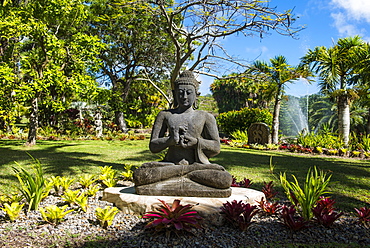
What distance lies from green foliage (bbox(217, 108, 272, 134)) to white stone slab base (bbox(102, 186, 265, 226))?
15.7 m

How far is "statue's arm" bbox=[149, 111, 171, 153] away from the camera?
442cm

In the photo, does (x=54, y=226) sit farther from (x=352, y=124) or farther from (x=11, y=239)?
(x=352, y=124)

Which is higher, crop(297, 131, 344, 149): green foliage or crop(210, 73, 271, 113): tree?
crop(210, 73, 271, 113): tree

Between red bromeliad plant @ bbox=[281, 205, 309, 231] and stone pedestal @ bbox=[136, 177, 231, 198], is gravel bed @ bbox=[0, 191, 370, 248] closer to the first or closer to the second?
red bromeliad plant @ bbox=[281, 205, 309, 231]

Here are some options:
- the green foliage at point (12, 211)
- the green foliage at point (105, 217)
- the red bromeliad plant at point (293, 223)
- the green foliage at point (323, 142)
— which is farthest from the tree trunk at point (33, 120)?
the green foliage at point (323, 142)

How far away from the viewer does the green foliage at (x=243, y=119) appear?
768 inches

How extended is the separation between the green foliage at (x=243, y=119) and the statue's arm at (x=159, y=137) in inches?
610

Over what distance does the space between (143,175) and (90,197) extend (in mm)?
1303

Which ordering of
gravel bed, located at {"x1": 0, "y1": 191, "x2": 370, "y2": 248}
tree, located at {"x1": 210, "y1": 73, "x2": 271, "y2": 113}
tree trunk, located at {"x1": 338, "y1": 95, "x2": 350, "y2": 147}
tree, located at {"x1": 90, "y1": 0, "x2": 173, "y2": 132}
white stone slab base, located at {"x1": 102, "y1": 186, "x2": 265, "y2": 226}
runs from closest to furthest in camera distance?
1. gravel bed, located at {"x1": 0, "y1": 191, "x2": 370, "y2": 248}
2. white stone slab base, located at {"x1": 102, "y1": 186, "x2": 265, "y2": 226}
3. tree trunk, located at {"x1": 338, "y1": 95, "x2": 350, "y2": 147}
4. tree, located at {"x1": 90, "y1": 0, "x2": 173, "y2": 132}
5. tree, located at {"x1": 210, "y1": 73, "x2": 271, "y2": 113}

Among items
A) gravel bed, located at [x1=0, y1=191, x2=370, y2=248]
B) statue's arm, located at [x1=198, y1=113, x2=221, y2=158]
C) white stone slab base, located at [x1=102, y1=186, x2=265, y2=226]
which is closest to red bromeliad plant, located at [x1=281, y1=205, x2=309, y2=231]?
gravel bed, located at [x1=0, y1=191, x2=370, y2=248]

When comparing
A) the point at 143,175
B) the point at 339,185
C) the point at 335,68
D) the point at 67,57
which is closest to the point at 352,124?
the point at 335,68

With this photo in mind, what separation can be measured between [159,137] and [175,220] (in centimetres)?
177

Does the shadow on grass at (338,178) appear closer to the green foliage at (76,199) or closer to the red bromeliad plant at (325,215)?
the red bromeliad plant at (325,215)

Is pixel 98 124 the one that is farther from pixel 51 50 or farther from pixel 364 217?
pixel 364 217
